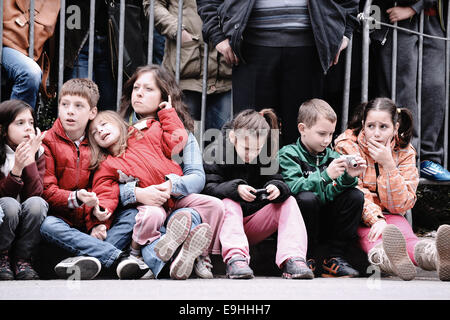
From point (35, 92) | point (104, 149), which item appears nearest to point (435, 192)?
point (104, 149)

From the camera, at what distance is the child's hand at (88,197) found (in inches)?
142

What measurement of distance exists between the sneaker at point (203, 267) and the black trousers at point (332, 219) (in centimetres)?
63

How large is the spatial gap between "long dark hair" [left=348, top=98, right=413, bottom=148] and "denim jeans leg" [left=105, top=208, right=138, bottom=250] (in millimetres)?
1645

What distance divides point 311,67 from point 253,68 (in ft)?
1.24

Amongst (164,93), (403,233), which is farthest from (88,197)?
(403,233)

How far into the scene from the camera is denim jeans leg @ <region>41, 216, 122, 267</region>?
3.57 meters

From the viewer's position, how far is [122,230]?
372cm

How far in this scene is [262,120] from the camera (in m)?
4.10

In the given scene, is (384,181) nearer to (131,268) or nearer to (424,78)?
(424,78)

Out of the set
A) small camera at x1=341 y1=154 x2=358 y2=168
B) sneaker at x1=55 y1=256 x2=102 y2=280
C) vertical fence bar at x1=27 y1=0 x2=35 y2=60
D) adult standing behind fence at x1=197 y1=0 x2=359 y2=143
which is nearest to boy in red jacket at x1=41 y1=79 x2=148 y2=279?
sneaker at x1=55 y1=256 x2=102 y2=280

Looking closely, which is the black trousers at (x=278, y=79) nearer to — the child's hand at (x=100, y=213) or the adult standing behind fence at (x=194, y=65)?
the adult standing behind fence at (x=194, y=65)

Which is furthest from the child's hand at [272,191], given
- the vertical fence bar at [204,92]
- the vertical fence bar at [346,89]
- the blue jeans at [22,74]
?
the blue jeans at [22,74]

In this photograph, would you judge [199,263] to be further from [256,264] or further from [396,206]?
[396,206]

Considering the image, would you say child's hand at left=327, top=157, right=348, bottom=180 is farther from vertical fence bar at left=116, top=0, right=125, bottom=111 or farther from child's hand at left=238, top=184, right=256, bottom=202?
vertical fence bar at left=116, top=0, right=125, bottom=111
